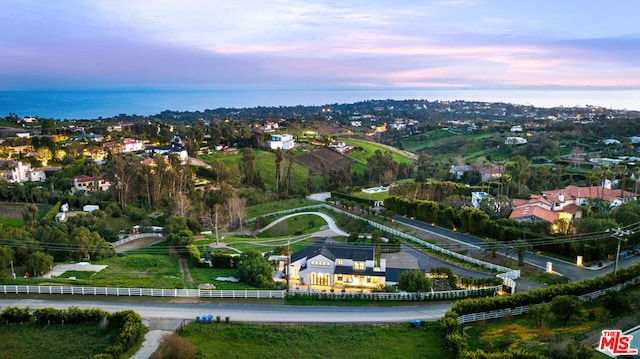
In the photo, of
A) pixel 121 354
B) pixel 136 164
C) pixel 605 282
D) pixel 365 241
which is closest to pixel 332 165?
pixel 136 164

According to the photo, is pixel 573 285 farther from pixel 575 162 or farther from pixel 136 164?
pixel 575 162

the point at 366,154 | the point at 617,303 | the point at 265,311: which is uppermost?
the point at 366,154

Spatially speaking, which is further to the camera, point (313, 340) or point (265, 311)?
point (265, 311)

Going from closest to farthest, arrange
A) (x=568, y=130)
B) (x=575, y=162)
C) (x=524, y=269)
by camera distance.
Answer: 1. (x=524, y=269)
2. (x=575, y=162)
3. (x=568, y=130)

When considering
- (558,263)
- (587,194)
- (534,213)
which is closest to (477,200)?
(534,213)

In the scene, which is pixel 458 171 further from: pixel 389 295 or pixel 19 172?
pixel 19 172

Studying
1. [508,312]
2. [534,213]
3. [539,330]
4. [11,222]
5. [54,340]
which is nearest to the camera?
[54,340]

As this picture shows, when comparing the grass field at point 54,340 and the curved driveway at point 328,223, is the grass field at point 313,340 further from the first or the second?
the curved driveway at point 328,223
